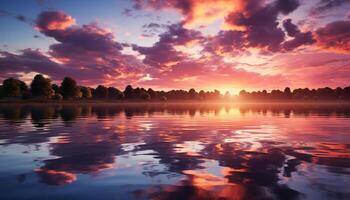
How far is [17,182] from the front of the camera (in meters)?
10.7

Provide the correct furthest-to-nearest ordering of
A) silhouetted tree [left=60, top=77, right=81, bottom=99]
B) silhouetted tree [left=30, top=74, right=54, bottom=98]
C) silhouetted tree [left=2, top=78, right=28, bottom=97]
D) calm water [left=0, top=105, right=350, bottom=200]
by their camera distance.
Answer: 1. silhouetted tree [left=60, top=77, right=81, bottom=99]
2. silhouetted tree [left=2, top=78, right=28, bottom=97]
3. silhouetted tree [left=30, top=74, right=54, bottom=98]
4. calm water [left=0, top=105, right=350, bottom=200]

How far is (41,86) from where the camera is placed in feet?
572

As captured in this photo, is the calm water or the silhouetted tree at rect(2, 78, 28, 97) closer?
the calm water

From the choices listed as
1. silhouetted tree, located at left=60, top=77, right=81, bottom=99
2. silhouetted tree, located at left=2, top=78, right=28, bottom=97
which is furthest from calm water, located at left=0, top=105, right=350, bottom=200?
silhouetted tree, located at left=2, top=78, right=28, bottom=97

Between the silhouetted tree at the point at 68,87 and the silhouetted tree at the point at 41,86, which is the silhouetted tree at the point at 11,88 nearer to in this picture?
the silhouetted tree at the point at 41,86

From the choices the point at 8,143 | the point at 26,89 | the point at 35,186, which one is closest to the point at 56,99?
the point at 26,89

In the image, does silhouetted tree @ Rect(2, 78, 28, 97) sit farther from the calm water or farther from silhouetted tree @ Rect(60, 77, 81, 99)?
the calm water

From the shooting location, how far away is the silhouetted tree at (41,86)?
6865 inches

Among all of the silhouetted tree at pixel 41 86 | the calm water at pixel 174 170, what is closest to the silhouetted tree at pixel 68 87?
the silhouetted tree at pixel 41 86

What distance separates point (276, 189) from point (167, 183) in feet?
12.1

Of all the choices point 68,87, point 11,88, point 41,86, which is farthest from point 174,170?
point 11,88

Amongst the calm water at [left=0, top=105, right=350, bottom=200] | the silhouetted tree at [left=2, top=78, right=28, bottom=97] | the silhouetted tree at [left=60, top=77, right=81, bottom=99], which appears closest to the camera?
the calm water at [left=0, top=105, right=350, bottom=200]

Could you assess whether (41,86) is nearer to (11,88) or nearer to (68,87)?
(68,87)

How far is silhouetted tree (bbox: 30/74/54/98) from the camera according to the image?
17438cm
